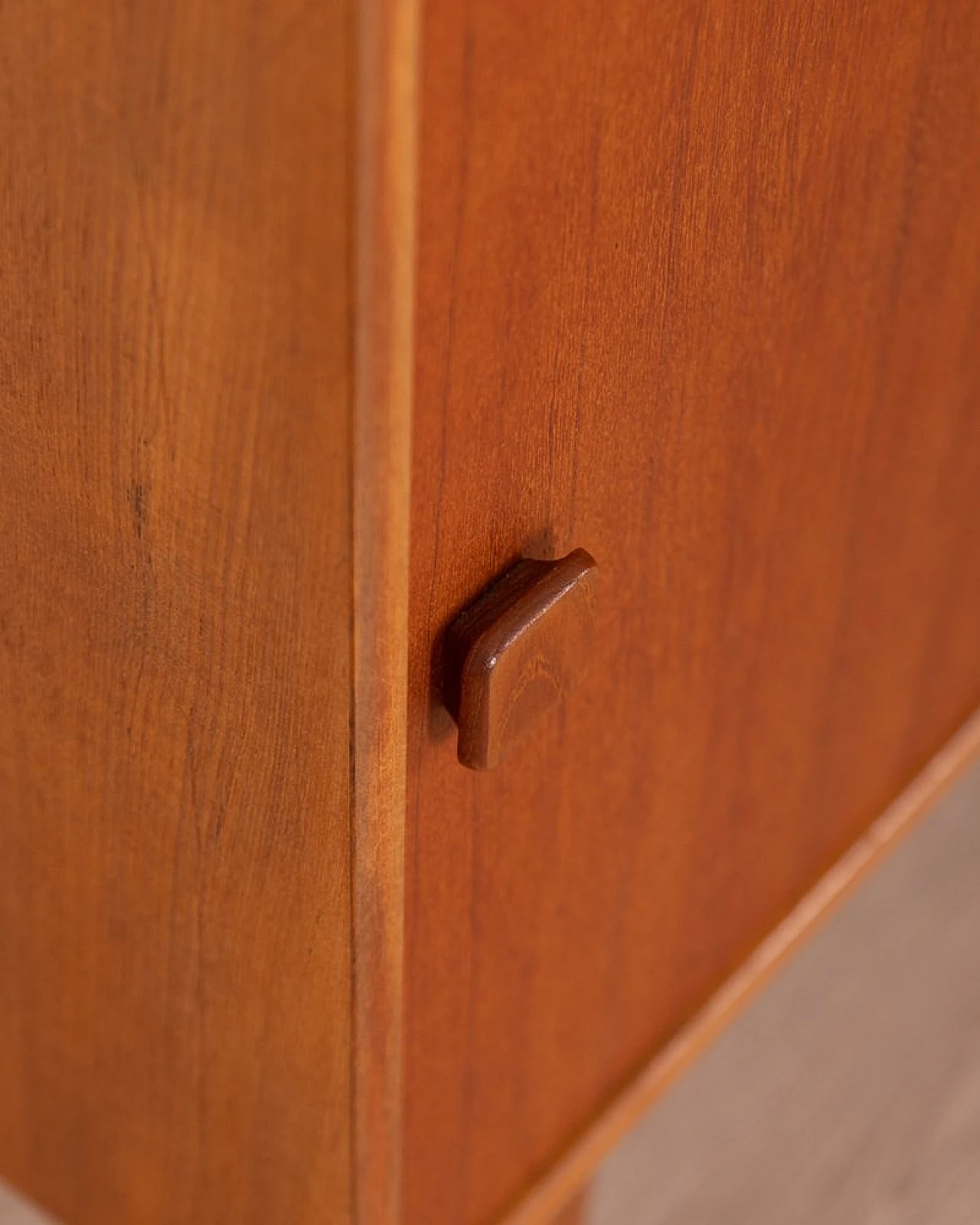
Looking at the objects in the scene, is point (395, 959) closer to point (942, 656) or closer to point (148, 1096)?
point (148, 1096)

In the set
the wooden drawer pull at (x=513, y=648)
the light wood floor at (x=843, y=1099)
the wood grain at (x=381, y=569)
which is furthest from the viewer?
the light wood floor at (x=843, y=1099)

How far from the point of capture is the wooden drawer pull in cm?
58

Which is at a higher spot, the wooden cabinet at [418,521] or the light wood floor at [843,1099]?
the wooden cabinet at [418,521]

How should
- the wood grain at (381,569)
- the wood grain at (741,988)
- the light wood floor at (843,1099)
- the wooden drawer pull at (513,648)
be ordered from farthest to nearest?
Result: the light wood floor at (843,1099) < the wood grain at (741,988) < the wooden drawer pull at (513,648) < the wood grain at (381,569)

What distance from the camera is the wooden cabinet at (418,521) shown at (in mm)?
486

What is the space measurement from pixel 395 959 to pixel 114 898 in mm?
123

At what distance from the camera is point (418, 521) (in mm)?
547

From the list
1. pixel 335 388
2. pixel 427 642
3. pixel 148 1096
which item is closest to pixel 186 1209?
pixel 148 1096

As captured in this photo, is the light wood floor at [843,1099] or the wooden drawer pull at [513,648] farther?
the light wood floor at [843,1099]

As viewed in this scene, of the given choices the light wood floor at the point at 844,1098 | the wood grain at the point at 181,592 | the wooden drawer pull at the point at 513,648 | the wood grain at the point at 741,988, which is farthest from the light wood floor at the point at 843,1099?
the wooden drawer pull at the point at 513,648

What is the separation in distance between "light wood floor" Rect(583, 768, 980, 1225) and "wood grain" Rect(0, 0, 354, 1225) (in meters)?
0.43

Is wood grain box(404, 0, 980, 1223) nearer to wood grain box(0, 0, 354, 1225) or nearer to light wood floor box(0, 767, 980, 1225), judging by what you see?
wood grain box(0, 0, 354, 1225)

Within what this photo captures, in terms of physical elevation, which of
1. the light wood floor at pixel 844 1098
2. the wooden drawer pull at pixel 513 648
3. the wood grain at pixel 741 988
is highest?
the wooden drawer pull at pixel 513 648

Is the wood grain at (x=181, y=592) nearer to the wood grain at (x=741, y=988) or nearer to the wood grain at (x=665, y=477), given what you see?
the wood grain at (x=665, y=477)
